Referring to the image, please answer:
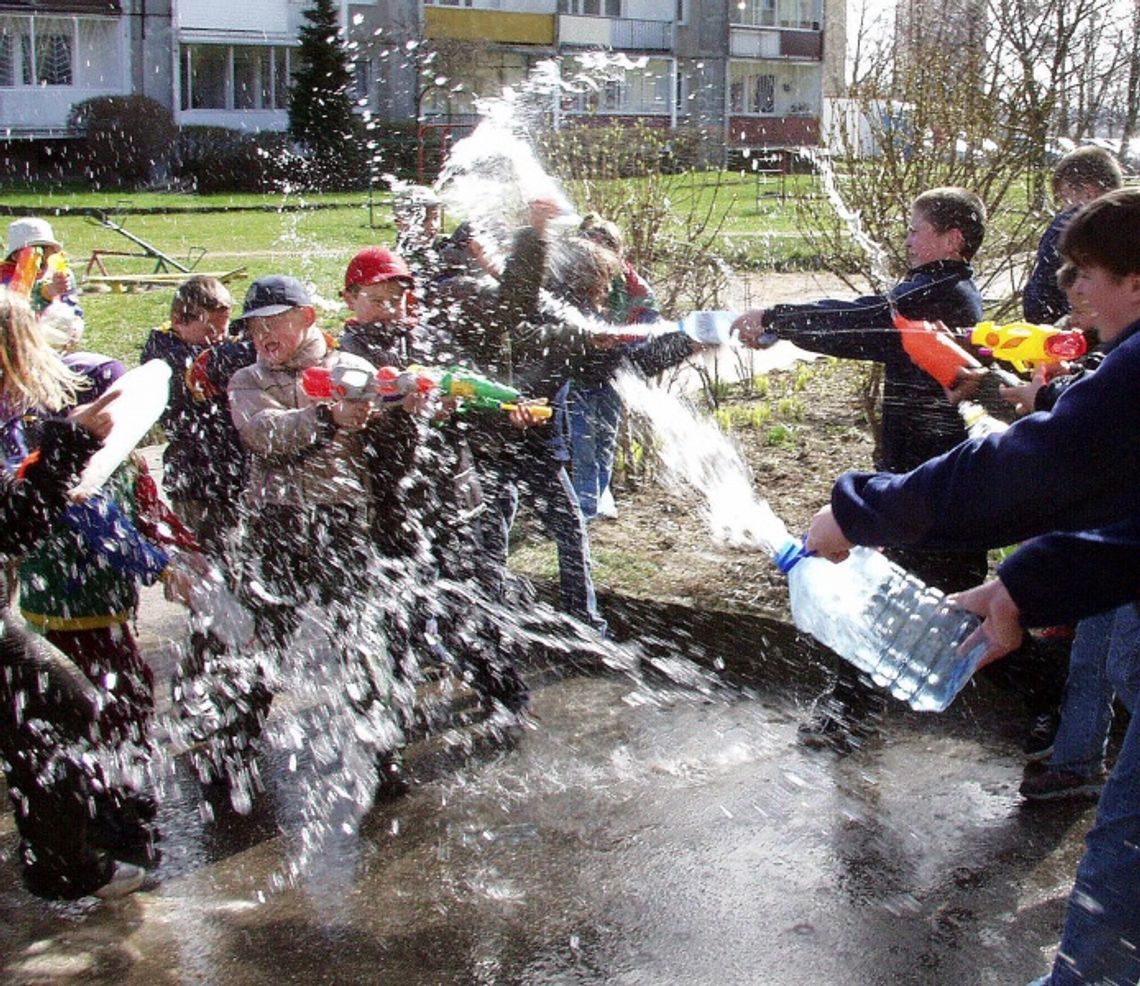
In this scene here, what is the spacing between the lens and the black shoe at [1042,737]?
14.8 ft

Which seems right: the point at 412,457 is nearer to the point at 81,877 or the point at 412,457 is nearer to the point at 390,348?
the point at 390,348

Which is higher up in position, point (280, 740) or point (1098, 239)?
point (1098, 239)

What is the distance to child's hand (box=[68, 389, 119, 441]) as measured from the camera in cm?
358

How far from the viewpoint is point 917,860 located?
4.03 metres

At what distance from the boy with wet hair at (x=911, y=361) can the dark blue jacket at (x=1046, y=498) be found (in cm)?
170

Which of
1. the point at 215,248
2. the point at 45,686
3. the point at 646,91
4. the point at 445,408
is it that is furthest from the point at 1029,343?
the point at 646,91

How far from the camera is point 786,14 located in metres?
46.9

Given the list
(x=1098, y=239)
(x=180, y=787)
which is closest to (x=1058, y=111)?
(x=1098, y=239)

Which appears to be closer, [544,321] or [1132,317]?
[1132,317]

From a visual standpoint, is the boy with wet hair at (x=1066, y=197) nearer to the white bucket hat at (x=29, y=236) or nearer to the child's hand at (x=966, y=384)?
the child's hand at (x=966, y=384)

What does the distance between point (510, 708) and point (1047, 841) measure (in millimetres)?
1966

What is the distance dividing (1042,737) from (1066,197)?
7.11 feet

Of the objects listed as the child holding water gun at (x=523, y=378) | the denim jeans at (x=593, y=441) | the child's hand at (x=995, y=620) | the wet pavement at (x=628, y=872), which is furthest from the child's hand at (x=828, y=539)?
the denim jeans at (x=593, y=441)

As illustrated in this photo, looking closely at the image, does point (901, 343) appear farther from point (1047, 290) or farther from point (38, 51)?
point (38, 51)
